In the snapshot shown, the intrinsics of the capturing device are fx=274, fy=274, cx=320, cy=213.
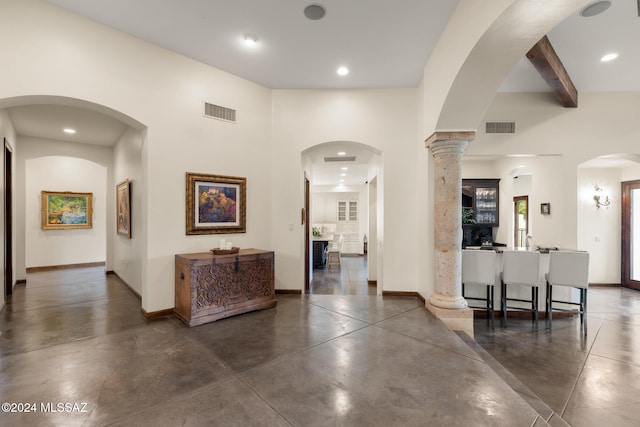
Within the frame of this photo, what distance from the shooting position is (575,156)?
15.4 feet

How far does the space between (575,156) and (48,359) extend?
300 inches

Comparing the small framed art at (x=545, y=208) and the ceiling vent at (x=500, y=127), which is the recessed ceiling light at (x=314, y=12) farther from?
the small framed art at (x=545, y=208)

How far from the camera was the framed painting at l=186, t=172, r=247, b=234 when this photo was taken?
3889mm

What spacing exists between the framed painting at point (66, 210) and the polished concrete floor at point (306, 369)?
3645mm

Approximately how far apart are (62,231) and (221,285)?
260 inches

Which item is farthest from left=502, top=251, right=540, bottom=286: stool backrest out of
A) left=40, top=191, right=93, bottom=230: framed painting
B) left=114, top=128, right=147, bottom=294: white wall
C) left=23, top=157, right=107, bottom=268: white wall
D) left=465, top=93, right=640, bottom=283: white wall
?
left=40, top=191, right=93, bottom=230: framed painting

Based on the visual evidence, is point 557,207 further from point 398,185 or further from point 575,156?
point 398,185

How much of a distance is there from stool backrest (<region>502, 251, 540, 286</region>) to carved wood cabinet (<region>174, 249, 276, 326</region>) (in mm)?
3695

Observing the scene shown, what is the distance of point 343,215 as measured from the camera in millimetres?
12414

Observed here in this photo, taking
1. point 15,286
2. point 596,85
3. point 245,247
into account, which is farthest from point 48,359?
point 596,85

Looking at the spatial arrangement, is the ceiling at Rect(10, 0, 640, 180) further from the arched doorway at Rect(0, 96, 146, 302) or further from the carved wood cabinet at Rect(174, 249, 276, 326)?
the carved wood cabinet at Rect(174, 249, 276, 326)

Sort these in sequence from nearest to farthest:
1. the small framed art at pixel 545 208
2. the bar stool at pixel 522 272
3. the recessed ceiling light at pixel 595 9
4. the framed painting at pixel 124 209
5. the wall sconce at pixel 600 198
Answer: the recessed ceiling light at pixel 595 9 → the bar stool at pixel 522 272 → the framed painting at pixel 124 209 → the small framed art at pixel 545 208 → the wall sconce at pixel 600 198

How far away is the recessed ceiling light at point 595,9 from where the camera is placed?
2777mm

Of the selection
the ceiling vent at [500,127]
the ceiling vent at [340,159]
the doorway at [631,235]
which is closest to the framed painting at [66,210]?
the ceiling vent at [340,159]
